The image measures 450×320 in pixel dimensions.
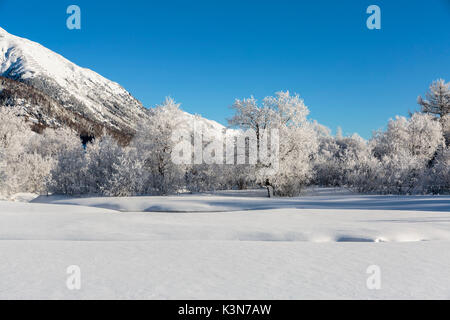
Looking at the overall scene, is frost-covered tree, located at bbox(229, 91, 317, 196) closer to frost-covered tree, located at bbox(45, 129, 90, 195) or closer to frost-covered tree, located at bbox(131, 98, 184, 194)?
frost-covered tree, located at bbox(131, 98, 184, 194)

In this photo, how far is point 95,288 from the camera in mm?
3000

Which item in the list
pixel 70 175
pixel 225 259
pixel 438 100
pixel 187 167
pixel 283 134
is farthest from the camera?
pixel 438 100

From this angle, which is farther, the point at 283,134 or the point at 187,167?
the point at 187,167

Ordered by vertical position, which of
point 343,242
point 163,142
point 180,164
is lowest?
point 343,242

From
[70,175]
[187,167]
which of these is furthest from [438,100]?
[70,175]

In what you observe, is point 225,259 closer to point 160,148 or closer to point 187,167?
point 160,148

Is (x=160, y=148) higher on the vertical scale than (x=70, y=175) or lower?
higher

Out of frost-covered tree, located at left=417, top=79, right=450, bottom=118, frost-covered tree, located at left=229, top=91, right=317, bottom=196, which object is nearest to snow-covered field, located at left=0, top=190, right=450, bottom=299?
frost-covered tree, located at left=229, top=91, right=317, bottom=196

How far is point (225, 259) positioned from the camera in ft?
13.4

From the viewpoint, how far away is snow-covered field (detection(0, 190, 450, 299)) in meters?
2.96

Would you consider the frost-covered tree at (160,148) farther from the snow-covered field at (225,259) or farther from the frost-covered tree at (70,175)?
the snow-covered field at (225,259)

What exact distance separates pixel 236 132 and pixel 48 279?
18.8 meters
